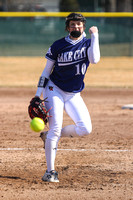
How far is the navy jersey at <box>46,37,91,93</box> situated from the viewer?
4.92 meters

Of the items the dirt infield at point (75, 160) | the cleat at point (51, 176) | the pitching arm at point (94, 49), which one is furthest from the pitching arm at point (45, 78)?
the dirt infield at point (75, 160)

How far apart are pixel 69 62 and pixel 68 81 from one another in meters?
0.24

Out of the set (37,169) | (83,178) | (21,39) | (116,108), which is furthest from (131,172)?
(21,39)

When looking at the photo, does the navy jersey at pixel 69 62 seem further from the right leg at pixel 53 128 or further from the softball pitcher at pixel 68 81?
the right leg at pixel 53 128

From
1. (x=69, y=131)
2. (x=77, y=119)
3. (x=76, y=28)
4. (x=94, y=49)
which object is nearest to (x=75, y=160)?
(x=69, y=131)

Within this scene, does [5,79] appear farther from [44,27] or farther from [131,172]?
[131,172]

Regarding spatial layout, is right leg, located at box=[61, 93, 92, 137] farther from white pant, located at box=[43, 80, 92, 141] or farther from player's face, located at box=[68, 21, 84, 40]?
player's face, located at box=[68, 21, 84, 40]

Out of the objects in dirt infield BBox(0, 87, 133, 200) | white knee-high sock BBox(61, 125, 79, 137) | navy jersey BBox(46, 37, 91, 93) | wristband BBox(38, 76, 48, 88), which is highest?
navy jersey BBox(46, 37, 91, 93)

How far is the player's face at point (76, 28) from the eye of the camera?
4863 millimetres

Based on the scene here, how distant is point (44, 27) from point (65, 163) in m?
16.0

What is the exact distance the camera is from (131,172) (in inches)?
216

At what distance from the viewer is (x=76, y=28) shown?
487 centimetres

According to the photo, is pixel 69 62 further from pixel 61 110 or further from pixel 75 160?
pixel 75 160

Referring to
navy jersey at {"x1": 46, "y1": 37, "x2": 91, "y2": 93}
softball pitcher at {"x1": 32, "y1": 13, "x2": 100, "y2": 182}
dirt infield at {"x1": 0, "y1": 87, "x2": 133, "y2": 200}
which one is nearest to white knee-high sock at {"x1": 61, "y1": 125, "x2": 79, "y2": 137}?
softball pitcher at {"x1": 32, "y1": 13, "x2": 100, "y2": 182}
